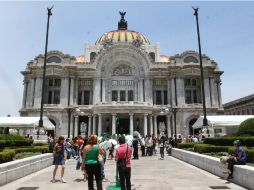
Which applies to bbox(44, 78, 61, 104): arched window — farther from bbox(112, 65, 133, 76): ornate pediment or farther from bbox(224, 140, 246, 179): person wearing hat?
bbox(224, 140, 246, 179): person wearing hat

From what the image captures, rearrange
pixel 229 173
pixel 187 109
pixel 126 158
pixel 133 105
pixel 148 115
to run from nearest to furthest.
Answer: pixel 126 158, pixel 229 173, pixel 133 105, pixel 148 115, pixel 187 109

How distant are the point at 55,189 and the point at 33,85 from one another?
50.8m

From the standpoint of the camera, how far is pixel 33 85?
190ft

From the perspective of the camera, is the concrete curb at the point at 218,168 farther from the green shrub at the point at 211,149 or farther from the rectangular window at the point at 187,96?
the rectangular window at the point at 187,96

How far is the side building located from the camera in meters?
70.0

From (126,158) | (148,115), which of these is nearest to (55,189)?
(126,158)

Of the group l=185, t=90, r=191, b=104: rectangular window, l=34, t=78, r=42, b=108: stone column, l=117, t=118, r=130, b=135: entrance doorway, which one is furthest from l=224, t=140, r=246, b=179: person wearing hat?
l=34, t=78, r=42, b=108: stone column

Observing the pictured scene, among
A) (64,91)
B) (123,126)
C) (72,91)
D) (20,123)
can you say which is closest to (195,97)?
(123,126)

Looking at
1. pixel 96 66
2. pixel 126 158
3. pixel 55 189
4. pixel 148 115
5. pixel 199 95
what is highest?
pixel 96 66

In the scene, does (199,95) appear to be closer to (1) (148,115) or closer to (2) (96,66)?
(1) (148,115)

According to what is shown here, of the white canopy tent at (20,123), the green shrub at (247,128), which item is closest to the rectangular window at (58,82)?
the white canopy tent at (20,123)

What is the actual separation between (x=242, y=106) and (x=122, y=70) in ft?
124

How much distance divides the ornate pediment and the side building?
109 feet

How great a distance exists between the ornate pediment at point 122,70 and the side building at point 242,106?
33.3m
